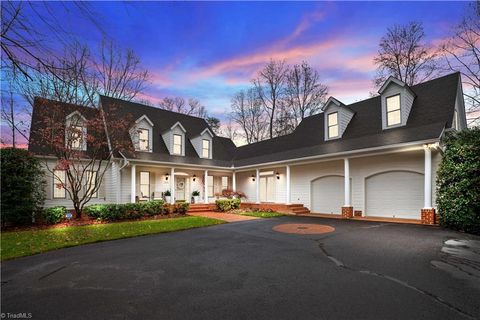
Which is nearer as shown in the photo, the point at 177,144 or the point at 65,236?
the point at 65,236

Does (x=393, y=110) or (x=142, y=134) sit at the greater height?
(x=393, y=110)

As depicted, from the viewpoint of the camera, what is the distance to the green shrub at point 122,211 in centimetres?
1197

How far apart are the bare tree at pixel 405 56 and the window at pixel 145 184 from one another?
21.0 meters

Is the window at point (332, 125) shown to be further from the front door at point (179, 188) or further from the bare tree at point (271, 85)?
the bare tree at point (271, 85)

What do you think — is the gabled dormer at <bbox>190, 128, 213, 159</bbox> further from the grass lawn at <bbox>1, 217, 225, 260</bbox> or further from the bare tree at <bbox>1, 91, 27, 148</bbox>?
the bare tree at <bbox>1, 91, 27, 148</bbox>

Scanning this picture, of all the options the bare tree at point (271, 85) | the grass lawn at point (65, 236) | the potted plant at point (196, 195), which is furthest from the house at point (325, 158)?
the bare tree at point (271, 85)

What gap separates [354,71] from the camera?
1709cm

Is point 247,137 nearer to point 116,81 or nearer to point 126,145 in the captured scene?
point 116,81

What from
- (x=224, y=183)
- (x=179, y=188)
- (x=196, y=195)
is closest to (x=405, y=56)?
(x=224, y=183)

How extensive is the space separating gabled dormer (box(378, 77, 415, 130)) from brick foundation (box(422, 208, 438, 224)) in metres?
4.95

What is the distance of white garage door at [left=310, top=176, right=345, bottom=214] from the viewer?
15250mm

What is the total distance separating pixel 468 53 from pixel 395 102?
6.73 m

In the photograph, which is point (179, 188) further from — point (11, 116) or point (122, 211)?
point (11, 116)

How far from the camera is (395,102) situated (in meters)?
13.4
